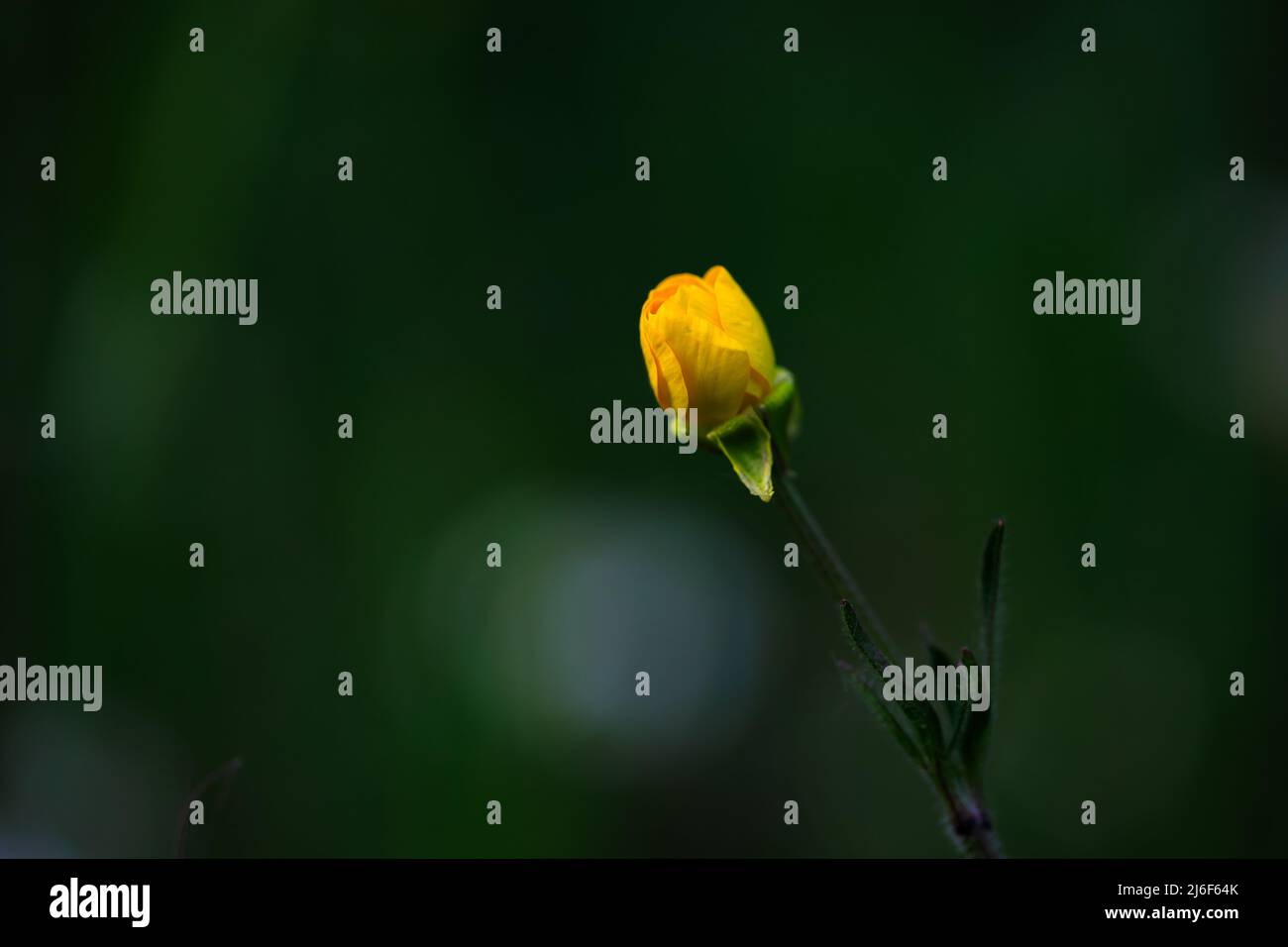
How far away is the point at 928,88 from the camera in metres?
5.11

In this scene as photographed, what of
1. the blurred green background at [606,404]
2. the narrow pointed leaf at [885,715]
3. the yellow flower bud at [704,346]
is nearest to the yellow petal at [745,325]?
the yellow flower bud at [704,346]

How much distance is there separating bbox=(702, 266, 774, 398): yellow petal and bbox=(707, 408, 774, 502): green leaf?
0.07m

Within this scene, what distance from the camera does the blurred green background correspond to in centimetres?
426

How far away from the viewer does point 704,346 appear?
2.37 metres

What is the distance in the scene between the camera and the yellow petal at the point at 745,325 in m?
2.38

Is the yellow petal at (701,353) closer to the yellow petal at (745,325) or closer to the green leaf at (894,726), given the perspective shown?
the yellow petal at (745,325)

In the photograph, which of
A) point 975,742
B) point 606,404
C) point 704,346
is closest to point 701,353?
point 704,346

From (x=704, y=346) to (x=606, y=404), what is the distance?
8.99 feet

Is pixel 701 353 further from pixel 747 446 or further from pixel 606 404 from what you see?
pixel 606 404

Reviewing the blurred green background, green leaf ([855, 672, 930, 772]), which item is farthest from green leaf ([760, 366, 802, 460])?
the blurred green background

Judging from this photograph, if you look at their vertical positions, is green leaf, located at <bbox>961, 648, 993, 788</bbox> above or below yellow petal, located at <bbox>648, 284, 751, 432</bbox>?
below

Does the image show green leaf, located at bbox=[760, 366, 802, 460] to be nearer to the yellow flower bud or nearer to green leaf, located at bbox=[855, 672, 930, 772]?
the yellow flower bud
